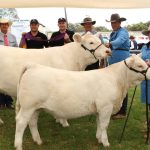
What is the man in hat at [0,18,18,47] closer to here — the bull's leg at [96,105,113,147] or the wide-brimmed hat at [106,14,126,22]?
the wide-brimmed hat at [106,14,126,22]

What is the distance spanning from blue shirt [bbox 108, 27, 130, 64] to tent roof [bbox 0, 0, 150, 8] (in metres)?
0.65

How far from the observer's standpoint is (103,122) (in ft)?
21.8

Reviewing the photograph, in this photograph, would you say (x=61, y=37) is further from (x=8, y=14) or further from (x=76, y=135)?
(x=8, y=14)

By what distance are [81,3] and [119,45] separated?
1515mm

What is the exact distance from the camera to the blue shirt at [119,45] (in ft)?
27.2

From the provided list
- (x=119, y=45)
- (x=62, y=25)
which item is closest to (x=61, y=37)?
(x=62, y=25)

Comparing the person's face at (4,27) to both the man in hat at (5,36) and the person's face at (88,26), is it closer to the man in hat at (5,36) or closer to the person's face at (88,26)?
the man in hat at (5,36)

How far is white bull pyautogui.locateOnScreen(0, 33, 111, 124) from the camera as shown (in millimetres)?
7562

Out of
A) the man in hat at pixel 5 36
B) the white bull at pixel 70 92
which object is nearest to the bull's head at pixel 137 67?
the white bull at pixel 70 92

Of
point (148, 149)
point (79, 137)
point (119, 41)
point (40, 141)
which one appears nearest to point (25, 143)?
point (40, 141)

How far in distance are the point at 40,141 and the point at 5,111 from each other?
3313 mm

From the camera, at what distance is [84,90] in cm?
635

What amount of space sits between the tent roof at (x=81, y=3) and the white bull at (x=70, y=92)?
2302 mm

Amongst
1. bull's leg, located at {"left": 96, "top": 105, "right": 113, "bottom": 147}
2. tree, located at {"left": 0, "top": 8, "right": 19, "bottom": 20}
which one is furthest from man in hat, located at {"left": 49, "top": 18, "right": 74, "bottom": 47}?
tree, located at {"left": 0, "top": 8, "right": 19, "bottom": 20}
